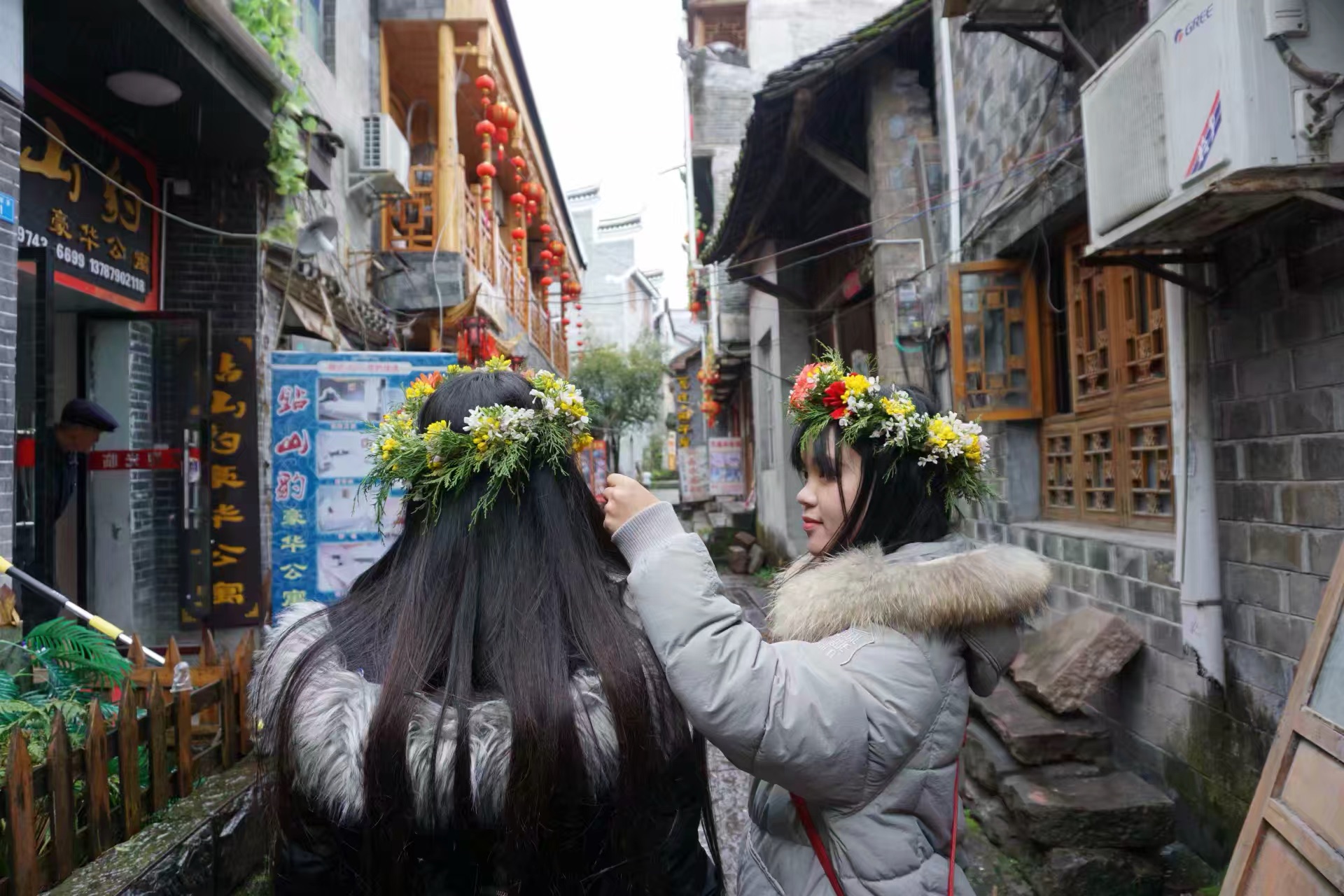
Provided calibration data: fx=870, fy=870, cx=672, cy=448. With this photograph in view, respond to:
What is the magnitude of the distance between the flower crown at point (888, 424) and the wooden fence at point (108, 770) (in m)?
2.21

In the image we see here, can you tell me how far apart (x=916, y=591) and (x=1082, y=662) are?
A: 127 inches

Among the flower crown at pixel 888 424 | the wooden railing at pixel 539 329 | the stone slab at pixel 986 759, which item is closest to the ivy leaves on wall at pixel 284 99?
the flower crown at pixel 888 424

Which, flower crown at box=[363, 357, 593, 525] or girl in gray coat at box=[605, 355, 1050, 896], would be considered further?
flower crown at box=[363, 357, 593, 525]

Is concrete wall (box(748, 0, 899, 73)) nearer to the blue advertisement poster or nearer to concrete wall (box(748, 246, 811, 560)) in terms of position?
concrete wall (box(748, 246, 811, 560))

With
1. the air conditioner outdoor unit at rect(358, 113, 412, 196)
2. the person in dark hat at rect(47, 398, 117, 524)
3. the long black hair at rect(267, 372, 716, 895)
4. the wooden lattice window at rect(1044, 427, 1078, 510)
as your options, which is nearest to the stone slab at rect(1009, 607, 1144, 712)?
the wooden lattice window at rect(1044, 427, 1078, 510)

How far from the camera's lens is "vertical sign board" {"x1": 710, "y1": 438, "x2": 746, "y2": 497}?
18250 millimetres

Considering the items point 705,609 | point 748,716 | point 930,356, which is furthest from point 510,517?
point 930,356

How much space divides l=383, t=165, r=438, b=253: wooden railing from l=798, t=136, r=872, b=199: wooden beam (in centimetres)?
434

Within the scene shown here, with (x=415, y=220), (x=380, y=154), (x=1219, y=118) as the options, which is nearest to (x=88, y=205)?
(x=380, y=154)

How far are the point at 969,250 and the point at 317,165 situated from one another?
507cm

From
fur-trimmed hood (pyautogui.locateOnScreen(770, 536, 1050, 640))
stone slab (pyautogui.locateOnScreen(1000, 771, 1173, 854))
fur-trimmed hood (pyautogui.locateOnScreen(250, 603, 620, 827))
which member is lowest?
stone slab (pyautogui.locateOnScreen(1000, 771, 1173, 854))

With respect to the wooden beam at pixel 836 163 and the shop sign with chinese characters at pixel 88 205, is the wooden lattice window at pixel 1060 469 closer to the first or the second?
the wooden beam at pixel 836 163

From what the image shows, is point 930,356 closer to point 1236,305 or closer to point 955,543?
point 1236,305

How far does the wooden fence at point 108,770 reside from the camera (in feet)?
7.38
